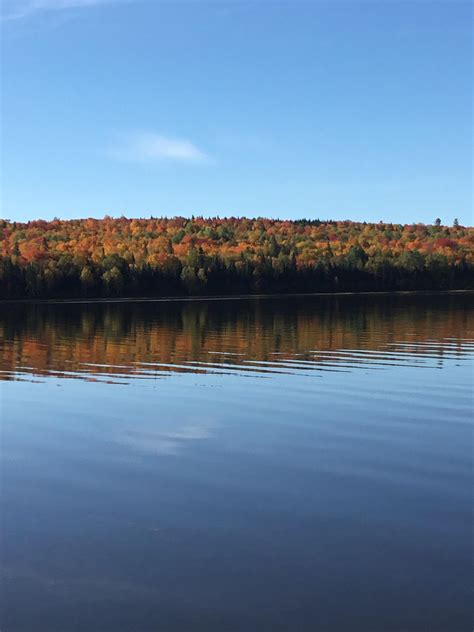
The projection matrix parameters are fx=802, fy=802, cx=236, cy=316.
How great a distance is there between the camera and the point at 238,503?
54.4ft

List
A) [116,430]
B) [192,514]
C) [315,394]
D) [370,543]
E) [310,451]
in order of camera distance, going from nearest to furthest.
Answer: [370,543] < [192,514] < [310,451] < [116,430] < [315,394]

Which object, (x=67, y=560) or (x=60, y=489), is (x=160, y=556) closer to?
(x=67, y=560)

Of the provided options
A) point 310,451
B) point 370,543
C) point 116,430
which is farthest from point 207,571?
point 116,430

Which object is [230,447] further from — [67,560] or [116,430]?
[67,560]

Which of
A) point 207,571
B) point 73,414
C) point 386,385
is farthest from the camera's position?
point 386,385

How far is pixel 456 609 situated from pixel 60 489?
31.5 ft

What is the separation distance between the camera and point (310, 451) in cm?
2172

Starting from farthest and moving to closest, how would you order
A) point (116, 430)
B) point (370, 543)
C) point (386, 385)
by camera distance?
point (386, 385) < point (116, 430) < point (370, 543)

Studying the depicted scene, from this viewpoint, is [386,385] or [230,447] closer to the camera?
[230,447]

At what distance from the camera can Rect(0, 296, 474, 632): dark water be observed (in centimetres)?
1148

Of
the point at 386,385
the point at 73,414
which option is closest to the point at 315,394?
the point at 386,385

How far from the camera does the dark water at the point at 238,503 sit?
11477mm

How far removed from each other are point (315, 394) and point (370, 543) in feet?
60.6

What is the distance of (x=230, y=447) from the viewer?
73.7 feet
